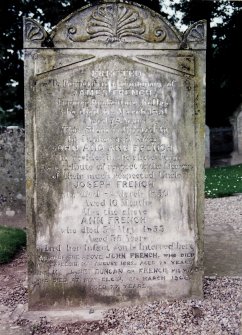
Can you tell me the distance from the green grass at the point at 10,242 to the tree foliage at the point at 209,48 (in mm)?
10520

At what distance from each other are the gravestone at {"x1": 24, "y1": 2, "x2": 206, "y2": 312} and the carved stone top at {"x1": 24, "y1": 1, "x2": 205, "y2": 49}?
0.03ft

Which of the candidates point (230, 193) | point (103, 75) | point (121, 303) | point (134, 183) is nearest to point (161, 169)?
point (134, 183)

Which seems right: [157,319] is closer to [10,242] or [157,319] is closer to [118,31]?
[118,31]

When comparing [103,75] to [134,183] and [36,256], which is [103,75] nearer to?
[134,183]

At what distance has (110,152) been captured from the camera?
5035 millimetres

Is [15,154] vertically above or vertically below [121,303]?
above

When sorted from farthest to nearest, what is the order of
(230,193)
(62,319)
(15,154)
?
(230,193) → (15,154) → (62,319)

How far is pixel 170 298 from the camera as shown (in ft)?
16.9

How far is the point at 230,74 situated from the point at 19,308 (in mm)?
20748

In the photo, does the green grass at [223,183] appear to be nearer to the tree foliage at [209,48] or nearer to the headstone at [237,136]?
the headstone at [237,136]

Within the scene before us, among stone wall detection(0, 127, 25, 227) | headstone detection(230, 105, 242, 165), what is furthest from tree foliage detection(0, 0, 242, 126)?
stone wall detection(0, 127, 25, 227)

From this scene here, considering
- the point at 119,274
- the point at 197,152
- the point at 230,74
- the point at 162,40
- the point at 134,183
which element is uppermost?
the point at 230,74

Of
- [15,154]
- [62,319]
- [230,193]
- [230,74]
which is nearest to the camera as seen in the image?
[62,319]

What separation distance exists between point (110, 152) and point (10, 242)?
3.62 metres
